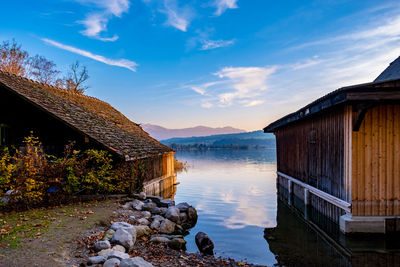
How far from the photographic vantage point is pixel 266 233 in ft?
33.5

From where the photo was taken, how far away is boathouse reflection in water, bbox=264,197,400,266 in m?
7.08

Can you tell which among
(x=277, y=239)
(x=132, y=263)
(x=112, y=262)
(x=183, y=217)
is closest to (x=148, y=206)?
(x=183, y=217)

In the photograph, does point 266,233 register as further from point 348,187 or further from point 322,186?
point 348,187

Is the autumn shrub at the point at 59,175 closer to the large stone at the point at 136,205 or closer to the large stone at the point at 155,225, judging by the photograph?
the large stone at the point at 136,205

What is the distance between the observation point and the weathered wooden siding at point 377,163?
26.7ft

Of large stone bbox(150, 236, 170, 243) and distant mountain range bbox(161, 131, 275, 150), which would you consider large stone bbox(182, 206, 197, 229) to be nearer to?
large stone bbox(150, 236, 170, 243)

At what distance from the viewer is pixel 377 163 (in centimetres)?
823

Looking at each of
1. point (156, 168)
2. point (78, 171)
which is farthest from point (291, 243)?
point (156, 168)

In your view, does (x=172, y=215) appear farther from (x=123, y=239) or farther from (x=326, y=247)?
(x=326, y=247)

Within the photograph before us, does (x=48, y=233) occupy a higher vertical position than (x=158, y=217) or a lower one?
higher

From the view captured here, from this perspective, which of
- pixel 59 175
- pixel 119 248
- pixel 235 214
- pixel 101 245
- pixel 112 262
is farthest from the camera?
pixel 235 214

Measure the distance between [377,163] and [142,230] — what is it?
7.59 m

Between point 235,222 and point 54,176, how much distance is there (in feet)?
25.5

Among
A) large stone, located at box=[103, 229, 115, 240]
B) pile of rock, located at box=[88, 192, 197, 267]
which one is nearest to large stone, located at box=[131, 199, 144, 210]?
pile of rock, located at box=[88, 192, 197, 267]
